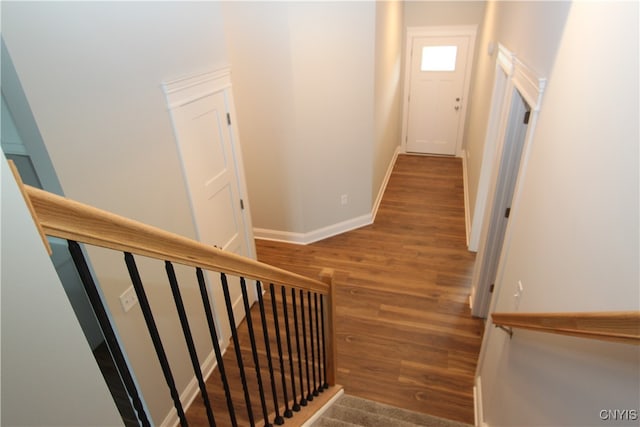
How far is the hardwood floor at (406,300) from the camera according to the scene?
9.59 ft

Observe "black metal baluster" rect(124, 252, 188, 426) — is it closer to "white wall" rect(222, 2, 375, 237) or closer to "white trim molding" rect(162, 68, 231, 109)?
"white trim molding" rect(162, 68, 231, 109)

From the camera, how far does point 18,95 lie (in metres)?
1.46

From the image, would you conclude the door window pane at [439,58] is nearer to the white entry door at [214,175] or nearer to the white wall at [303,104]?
the white wall at [303,104]

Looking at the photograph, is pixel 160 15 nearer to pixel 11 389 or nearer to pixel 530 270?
pixel 11 389

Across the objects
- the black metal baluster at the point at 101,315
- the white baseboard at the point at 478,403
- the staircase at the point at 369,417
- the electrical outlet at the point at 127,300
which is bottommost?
the white baseboard at the point at 478,403

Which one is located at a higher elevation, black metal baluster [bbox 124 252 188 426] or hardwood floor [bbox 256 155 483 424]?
black metal baluster [bbox 124 252 188 426]

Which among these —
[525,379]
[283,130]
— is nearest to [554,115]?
[525,379]

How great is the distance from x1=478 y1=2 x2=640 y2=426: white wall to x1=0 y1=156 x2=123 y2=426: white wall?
1.18 meters

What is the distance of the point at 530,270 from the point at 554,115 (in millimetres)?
695

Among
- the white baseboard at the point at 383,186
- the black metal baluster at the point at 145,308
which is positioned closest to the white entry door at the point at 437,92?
the white baseboard at the point at 383,186

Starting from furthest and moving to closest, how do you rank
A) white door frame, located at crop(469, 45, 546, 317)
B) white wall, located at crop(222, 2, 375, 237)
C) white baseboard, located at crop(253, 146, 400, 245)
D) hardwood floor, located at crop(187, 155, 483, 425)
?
1. white baseboard, located at crop(253, 146, 400, 245)
2. white wall, located at crop(222, 2, 375, 237)
3. hardwood floor, located at crop(187, 155, 483, 425)
4. white door frame, located at crop(469, 45, 546, 317)

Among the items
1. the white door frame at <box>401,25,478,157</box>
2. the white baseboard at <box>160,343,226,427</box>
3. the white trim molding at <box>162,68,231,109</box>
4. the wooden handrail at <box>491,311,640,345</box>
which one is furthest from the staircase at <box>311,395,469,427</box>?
the white door frame at <box>401,25,478,157</box>

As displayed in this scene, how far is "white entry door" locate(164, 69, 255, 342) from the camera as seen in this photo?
252 centimetres

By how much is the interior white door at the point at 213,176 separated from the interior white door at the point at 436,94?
493cm
